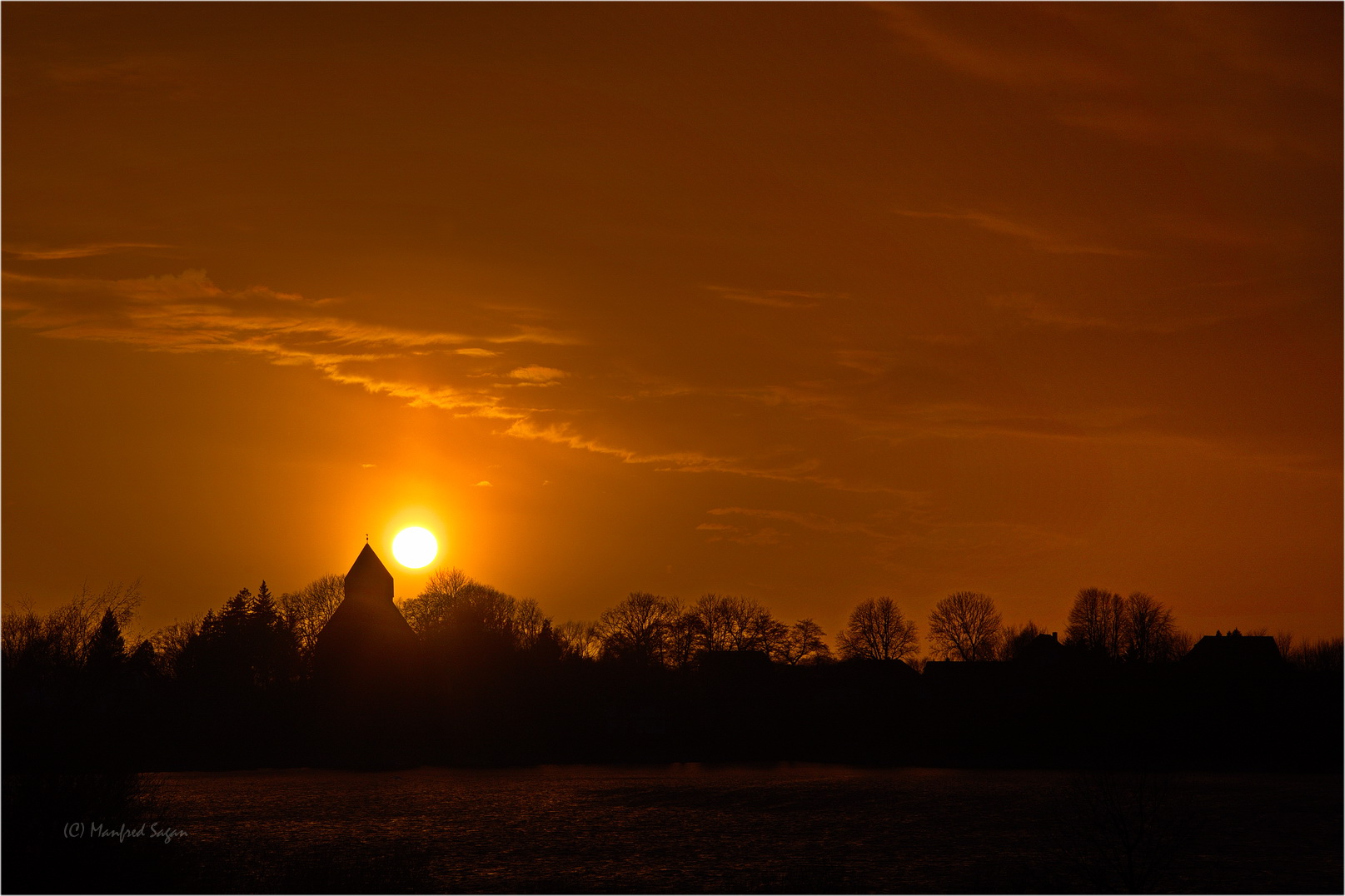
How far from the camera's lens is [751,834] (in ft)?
147

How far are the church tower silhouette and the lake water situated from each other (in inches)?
707

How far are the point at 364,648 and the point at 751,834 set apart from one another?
52.2m

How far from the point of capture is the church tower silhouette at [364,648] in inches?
3398

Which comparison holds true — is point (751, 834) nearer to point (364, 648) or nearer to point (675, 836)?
point (675, 836)

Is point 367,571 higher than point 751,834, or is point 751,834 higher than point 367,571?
point 367,571

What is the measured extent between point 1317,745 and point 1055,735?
57.5 feet

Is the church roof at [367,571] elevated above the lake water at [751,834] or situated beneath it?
elevated above

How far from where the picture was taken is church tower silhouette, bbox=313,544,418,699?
86312mm

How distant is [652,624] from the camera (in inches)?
5157

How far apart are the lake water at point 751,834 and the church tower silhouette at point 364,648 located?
707 inches

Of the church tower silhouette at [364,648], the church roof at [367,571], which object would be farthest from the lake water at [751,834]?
the church roof at [367,571]

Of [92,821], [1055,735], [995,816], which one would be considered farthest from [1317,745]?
[92,821]

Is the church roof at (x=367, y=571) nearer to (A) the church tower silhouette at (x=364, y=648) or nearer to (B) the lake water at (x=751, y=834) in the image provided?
(A) the church tower silhouette at (x=364, y=648)

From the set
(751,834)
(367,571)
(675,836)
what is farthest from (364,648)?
(751,834)
